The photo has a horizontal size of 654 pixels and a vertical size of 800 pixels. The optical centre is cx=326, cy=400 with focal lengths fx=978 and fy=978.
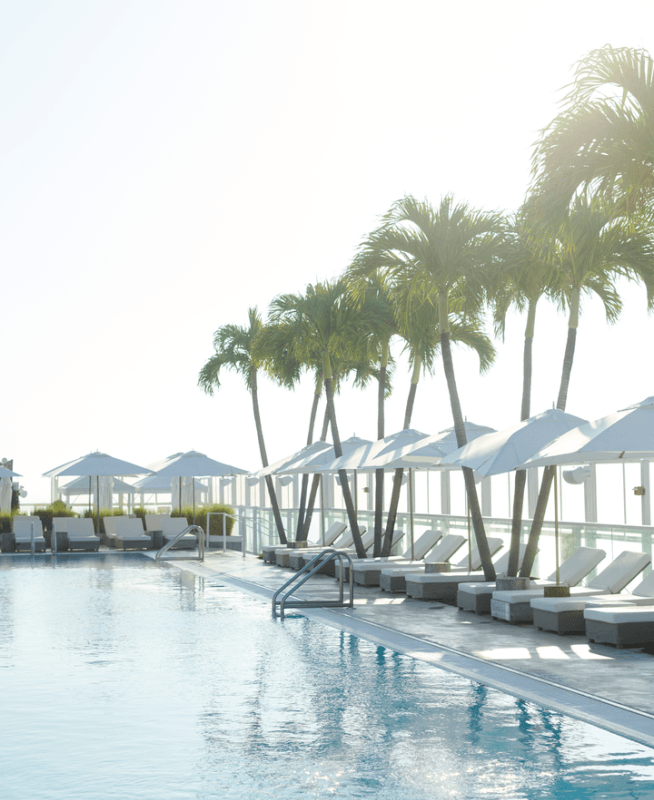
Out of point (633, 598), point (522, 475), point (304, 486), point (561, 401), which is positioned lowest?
point (633, 598)

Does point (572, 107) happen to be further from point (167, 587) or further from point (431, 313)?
point (167, 587)

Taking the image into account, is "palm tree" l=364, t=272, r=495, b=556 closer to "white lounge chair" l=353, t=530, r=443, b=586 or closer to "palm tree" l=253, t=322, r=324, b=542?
"white lounge chair" l=353, t=530, r=443, b=586

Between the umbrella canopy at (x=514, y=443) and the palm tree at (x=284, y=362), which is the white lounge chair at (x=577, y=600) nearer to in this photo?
the umbrella canopy at (x=514, y=443)

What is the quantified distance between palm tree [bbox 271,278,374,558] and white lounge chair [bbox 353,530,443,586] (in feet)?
3.54

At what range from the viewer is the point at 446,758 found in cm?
580

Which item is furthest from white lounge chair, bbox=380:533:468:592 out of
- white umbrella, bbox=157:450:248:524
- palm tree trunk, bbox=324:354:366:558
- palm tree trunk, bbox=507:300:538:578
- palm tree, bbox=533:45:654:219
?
white umbrella, bbox=157:450:248:524

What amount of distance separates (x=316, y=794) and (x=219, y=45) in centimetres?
1153

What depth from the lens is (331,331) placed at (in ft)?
62.8

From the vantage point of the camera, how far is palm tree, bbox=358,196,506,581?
13.5 meters

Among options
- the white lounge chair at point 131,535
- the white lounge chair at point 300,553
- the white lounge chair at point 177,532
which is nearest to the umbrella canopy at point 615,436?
the white lounge chair at point 300,553

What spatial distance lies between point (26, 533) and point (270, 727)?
20.9 metres

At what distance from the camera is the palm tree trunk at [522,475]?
13.0 m

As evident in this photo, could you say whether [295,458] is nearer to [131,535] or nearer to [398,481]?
[398,481]

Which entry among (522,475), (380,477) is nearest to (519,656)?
(522,475)
